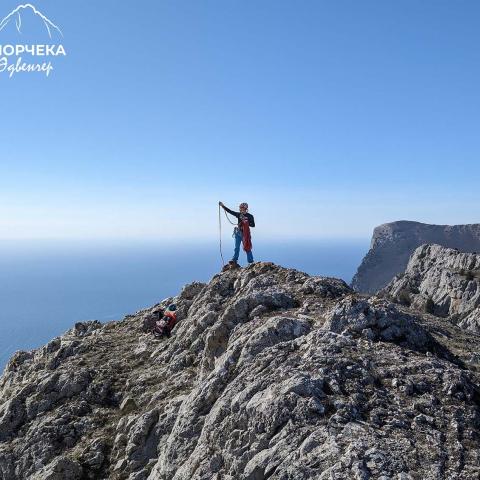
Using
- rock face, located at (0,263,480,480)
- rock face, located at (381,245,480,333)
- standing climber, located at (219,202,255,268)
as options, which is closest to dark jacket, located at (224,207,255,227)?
standing climber, located at (219,202,255,268)

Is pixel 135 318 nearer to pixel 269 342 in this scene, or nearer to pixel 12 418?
pixel 12 418

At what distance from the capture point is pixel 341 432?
11922mm

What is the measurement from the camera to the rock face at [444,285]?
253 feet

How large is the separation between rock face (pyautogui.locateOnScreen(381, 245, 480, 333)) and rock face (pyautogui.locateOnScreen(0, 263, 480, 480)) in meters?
53.6

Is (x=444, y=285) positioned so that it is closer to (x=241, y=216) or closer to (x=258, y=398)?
(x=241, y=216)

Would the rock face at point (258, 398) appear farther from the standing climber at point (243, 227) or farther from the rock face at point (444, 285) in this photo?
the rock face at point (444, 285)

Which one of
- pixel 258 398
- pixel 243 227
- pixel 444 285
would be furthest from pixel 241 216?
pixel 444 285

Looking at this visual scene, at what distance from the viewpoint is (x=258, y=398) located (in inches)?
556

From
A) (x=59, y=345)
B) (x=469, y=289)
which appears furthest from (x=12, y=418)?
(x=469, y=289)

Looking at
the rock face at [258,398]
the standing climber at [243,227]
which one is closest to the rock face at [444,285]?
the standing climber at [243,227]

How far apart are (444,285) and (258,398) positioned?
3239 inches

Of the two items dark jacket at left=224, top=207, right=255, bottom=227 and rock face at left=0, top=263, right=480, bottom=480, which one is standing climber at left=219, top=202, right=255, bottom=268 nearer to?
dark jacket at left=224, top=207, right=255, bottom=227

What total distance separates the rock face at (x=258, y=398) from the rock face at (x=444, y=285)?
53590mm

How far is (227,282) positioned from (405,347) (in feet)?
38.2
